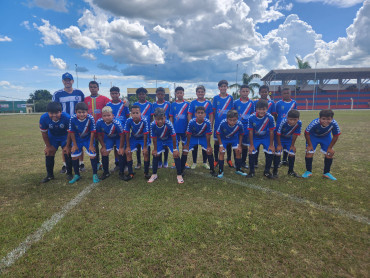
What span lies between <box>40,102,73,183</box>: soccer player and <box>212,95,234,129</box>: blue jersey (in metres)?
3.94

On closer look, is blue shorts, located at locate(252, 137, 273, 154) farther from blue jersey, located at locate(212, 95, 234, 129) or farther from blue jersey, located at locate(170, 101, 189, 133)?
blue jersey, located at locate(170, 101, 189, 133)

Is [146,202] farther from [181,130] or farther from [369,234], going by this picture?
[369,234]

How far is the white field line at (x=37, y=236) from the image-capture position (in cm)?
237

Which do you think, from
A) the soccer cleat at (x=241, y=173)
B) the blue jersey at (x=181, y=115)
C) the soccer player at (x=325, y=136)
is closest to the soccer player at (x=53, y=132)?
the blue jersey at (x=181, y=115)

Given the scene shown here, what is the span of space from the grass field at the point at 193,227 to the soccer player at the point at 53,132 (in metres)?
0.52

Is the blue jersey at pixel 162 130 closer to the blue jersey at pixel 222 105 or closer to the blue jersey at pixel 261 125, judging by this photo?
the blue jersey at pixel 222 105

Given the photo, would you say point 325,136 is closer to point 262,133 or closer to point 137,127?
point 262,133

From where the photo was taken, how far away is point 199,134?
17.3ft

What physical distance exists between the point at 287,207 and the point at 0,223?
4530 mm

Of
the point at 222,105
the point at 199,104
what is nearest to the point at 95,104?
the point at 199,104

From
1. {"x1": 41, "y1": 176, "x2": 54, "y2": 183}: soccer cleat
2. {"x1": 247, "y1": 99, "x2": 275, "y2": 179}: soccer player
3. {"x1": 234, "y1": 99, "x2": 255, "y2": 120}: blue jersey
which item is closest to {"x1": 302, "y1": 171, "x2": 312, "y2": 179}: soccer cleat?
{"x1": 247, "y1": 99, "x2": 275, "y2": 179}: soccer player

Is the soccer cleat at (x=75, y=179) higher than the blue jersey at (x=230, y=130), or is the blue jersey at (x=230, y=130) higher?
the blue jersey at (x=230, y=130)

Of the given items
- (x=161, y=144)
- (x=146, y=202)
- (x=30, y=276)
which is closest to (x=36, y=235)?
(x=30, y=276)

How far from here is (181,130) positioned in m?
5.97
